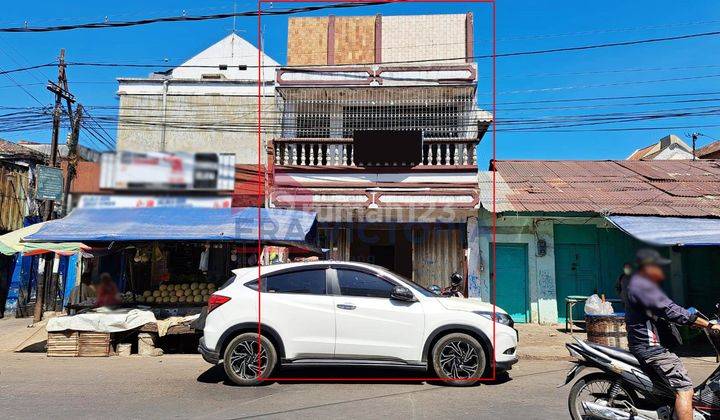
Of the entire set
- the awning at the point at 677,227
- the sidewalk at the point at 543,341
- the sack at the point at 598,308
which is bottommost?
the sidewalk at the point at 543,341

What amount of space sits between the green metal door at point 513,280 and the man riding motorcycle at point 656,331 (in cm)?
889

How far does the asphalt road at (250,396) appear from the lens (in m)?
5.35

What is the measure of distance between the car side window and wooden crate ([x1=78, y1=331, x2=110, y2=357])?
5167mm

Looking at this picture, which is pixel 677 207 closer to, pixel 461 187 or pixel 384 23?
pixel 461 187

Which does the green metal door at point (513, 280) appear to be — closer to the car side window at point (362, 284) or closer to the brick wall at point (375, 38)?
the brick wall at point (375, 38)

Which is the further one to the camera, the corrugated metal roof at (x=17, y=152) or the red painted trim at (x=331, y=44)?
the corrugated metal roof at (x=17, y=152)

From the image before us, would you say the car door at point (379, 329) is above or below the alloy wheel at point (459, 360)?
above

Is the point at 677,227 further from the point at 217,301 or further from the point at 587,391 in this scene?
the point at 217,301

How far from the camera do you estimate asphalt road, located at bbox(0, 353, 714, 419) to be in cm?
535

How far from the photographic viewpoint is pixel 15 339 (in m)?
11.5

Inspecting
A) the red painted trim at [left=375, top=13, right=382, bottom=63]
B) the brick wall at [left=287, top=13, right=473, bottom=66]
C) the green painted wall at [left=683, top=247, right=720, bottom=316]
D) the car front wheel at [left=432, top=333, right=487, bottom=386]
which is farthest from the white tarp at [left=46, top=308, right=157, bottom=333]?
the green painted wall at [left=683, top=247, right=720, bottom=316]

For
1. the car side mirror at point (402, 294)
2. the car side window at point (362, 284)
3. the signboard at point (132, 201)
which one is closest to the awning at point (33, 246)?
the car side window at point (362, 284)

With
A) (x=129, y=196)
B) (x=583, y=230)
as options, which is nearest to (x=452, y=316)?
(x=129, y=196)

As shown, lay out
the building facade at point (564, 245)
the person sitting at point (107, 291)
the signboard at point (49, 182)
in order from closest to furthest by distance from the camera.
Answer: the person sitting at point (107, 291), the building facade at point (564, 245), the signboard at point (49, 182)
